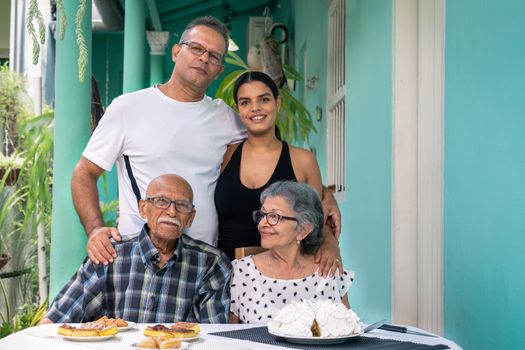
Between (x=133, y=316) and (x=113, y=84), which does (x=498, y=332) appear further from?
(x=113, y=84)

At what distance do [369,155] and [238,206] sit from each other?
138 cm

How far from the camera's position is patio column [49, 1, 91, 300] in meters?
3.75

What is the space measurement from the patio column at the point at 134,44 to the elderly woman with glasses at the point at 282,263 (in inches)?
197

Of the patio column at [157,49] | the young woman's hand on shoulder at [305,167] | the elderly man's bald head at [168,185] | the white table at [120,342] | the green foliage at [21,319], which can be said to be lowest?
the green foliage at [21,319]

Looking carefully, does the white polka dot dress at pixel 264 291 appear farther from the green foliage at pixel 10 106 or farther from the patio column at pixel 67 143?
the green foliage at pixel 10 106

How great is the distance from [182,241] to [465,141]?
1110mm

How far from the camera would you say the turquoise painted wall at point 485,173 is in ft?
7.76

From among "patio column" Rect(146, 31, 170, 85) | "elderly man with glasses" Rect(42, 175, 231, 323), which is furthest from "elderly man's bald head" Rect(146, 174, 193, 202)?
"patio column" Rect(146, 31, 170, 85)

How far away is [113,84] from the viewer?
12.7m

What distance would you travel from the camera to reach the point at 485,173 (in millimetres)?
2629

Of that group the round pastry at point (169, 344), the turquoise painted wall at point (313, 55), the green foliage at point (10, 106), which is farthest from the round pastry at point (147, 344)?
the turquoise painted wall at point (313, 55)

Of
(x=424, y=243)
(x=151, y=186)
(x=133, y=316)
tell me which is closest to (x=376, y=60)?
(x=424, y=243)

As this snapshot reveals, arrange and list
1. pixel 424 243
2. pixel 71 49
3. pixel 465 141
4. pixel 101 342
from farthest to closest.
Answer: pixel 71 49 < pixel 424 243 < pixel 465 141 < pixel 101 342

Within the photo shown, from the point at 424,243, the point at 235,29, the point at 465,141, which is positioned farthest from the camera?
the point at 235,29
